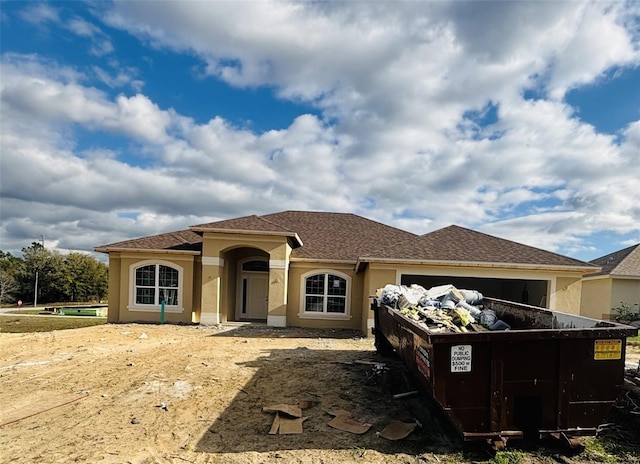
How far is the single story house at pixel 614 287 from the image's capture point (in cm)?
2178

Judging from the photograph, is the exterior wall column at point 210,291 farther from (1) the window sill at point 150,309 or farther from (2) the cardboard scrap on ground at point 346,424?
(2) the cardboard scrap on ground at point 346,424

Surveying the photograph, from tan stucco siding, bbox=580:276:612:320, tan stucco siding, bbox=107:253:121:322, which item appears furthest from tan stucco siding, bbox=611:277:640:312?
tan stucco siding, bbox=107:253:121:322

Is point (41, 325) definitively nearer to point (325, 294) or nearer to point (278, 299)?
point (278, 299)

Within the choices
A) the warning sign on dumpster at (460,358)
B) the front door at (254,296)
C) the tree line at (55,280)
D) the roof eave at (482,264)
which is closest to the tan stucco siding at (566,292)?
the roof eave at (482,264)

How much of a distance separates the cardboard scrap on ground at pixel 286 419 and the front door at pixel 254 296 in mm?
13054

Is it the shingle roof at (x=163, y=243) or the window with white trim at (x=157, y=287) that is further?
the window with white trim at (x=157, y=287)

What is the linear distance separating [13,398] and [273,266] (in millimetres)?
9776

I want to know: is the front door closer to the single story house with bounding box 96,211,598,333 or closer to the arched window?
the single story house with bounding box 96,211,598,333

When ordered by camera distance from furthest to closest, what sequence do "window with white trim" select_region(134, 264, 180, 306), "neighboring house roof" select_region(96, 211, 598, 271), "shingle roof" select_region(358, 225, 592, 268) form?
"window with white trim" select_region(134, 264, 180, 306)
"neighboring house roof" select_region(96, 211, 598, 271)
"shingle roof" select_region(358, 225, 592, 268)

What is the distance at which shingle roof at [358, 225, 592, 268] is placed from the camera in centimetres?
1420

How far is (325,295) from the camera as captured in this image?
1655 cm

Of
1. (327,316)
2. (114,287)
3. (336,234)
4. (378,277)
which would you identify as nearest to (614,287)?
(336,234)

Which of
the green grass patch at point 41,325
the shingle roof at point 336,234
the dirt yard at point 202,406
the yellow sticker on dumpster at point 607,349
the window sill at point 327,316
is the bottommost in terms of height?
the green grass patch at point 41,325

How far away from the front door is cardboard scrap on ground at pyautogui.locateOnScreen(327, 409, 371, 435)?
13459 mm
